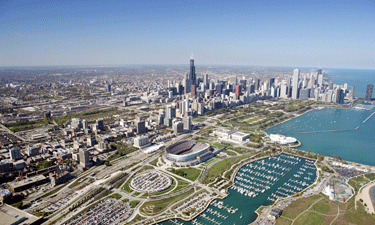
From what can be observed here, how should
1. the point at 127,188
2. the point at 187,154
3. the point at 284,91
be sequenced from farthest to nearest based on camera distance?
1. the point at 284,91
2. the point at 187,154
3. the point at 127,188

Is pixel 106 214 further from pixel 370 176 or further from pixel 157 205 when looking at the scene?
pixel 370 176

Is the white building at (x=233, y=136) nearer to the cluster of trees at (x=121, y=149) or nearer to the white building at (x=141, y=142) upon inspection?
the white building at (x=141, y=142)

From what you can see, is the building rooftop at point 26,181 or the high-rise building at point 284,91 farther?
the high-rise building at point 284,91

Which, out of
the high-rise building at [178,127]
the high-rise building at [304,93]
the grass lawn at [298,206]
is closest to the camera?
the grass lawn at [298,206]

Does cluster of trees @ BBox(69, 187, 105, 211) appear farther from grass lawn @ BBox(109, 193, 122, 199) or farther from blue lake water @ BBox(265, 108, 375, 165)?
blue lake water @ BBox(265, 108, 375, 165)

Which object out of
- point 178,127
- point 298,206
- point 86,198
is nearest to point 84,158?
point 86,198

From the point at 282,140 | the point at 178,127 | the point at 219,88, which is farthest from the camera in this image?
the point at 219,88

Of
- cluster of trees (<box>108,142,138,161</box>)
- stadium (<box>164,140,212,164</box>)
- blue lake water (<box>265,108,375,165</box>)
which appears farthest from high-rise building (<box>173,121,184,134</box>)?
blue lake water (<box>265,108,375,165</box>)

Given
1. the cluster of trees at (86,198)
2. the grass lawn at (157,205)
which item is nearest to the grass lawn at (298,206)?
the grass lawn at (157,205)
